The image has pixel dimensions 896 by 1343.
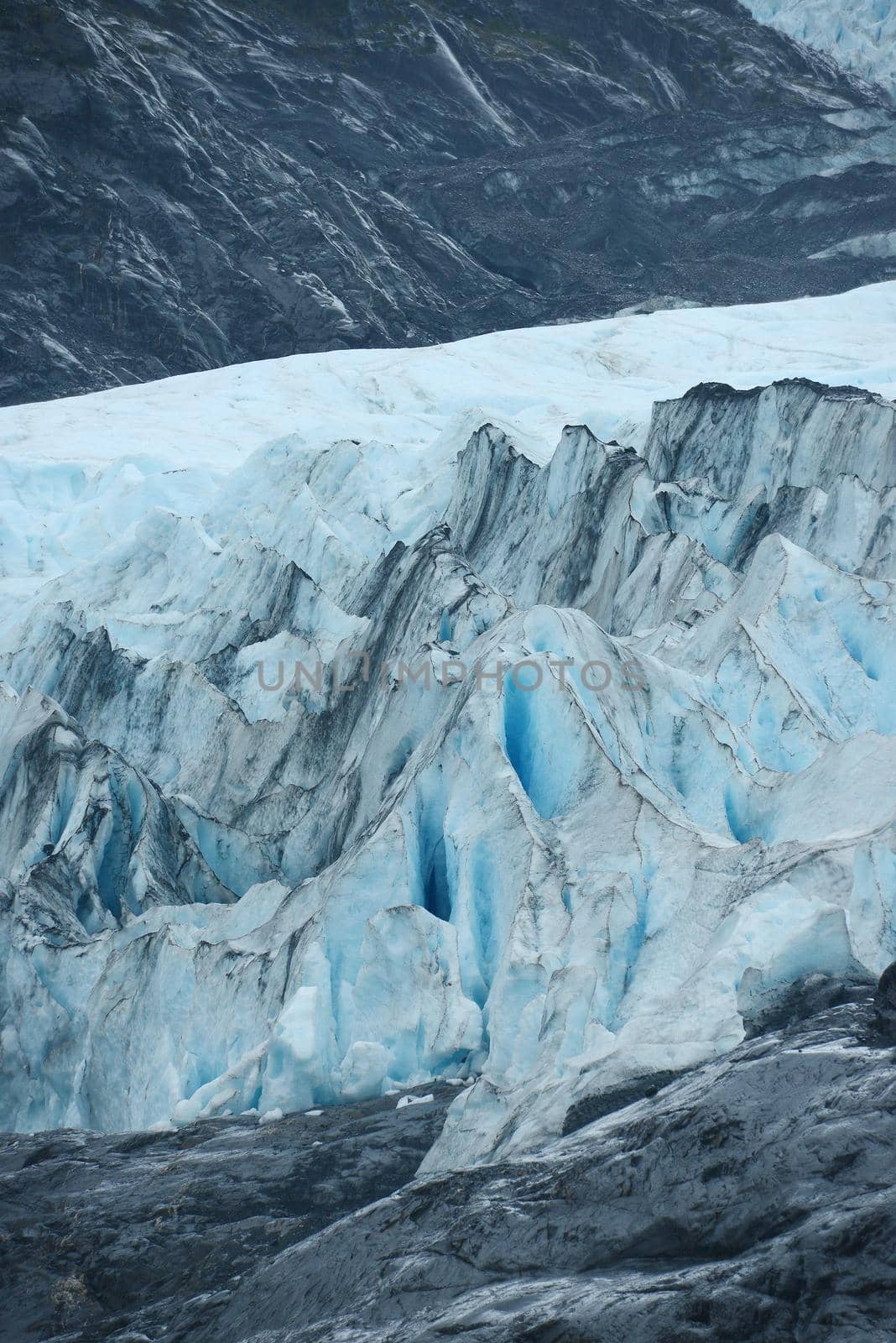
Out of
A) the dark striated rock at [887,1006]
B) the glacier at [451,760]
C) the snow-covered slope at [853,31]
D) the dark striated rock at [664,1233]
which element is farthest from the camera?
the snow-covered slope at [853,31]

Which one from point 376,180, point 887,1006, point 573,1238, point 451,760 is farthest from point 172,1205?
point 376,180

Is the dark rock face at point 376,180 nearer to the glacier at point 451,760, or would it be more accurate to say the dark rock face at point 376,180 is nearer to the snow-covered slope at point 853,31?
the snow-covered slope at point 853,31

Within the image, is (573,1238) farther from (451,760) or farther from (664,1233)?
(451,760)

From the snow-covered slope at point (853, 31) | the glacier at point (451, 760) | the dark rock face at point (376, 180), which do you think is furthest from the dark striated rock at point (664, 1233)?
the snow-covered slope at point (853, 31)

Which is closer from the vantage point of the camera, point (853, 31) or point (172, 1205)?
point (172, 1205)

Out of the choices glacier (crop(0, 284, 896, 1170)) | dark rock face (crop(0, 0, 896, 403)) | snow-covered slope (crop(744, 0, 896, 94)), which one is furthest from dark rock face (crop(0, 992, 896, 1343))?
snow-covered slope (crop(744, 0, 896, 94))

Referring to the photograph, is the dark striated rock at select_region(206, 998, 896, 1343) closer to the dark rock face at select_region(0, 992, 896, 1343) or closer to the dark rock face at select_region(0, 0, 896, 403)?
the dark rock face at select_region(0, 992, 896, 1343)
